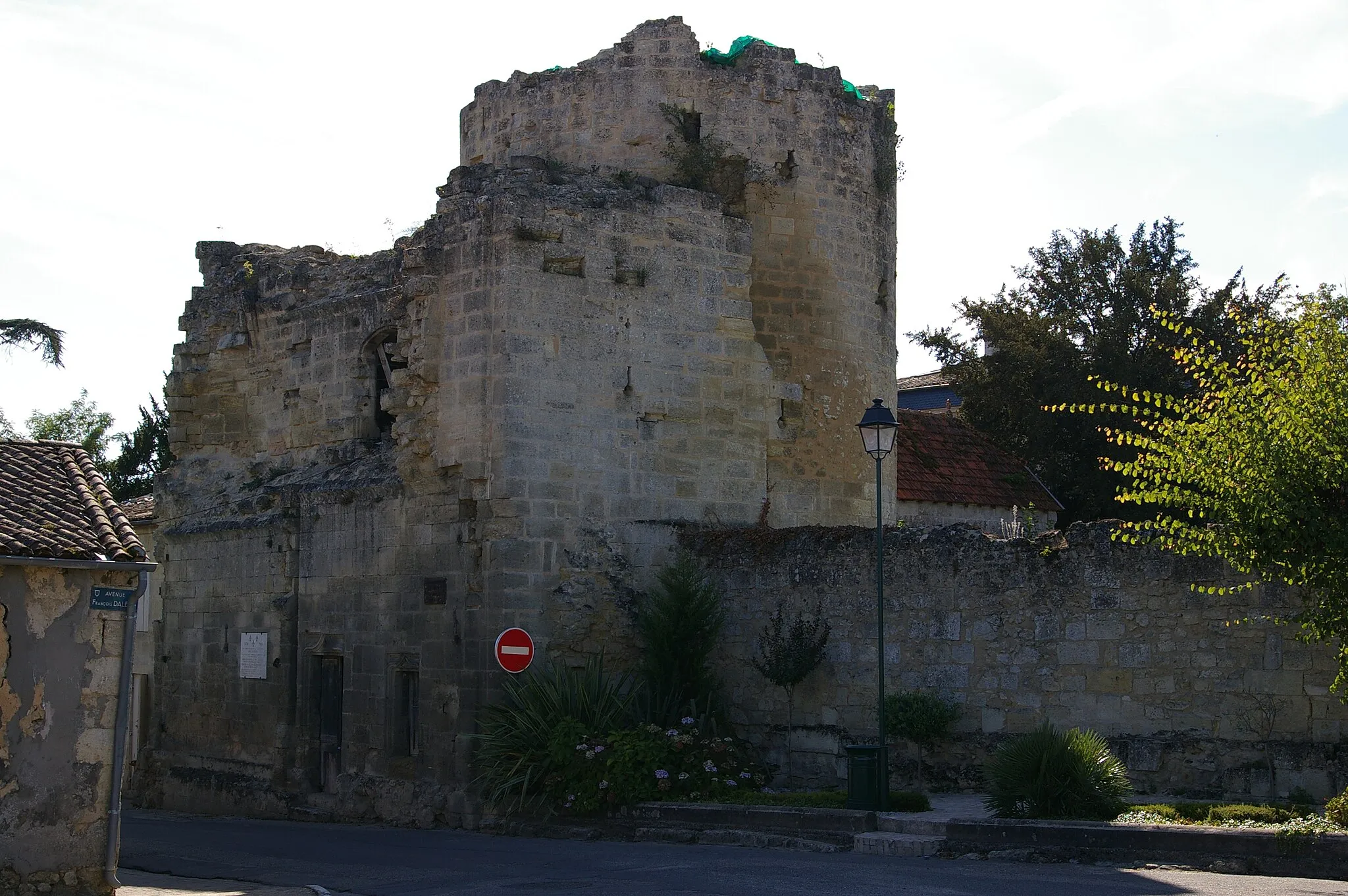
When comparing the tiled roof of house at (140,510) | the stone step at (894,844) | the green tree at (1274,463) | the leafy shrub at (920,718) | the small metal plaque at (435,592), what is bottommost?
the stone step at (894,844)

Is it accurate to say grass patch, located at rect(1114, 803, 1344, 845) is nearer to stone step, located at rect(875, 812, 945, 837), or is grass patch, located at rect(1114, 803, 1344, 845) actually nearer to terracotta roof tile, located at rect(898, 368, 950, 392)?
stone step, located at rect(875, 812, 945, 837)

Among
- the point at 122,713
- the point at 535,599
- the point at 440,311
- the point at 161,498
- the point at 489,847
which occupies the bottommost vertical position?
the point at 489,847

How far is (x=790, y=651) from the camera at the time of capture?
A: 16047 millimetres

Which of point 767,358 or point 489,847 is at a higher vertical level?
point 767,358

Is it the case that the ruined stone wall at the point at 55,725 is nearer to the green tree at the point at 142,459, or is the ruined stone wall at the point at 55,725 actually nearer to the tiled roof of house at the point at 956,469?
the tiled roof of house at the point at 956,469

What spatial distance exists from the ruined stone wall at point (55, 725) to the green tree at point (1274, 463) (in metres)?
7.88

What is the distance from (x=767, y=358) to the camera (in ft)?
61.6

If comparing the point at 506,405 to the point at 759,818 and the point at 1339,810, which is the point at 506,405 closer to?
the point at 759,818

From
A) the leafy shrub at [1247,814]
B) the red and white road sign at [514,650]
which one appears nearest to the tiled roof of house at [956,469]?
the red and white road sign at [514,650]

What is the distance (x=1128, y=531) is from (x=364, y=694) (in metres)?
8.75

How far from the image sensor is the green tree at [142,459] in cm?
4209

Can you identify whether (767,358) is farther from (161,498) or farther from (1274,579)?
(161,498)

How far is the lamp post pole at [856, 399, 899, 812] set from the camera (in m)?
13.6

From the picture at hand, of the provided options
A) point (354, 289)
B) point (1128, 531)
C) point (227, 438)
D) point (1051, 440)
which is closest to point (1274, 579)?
point (1128, 531)
